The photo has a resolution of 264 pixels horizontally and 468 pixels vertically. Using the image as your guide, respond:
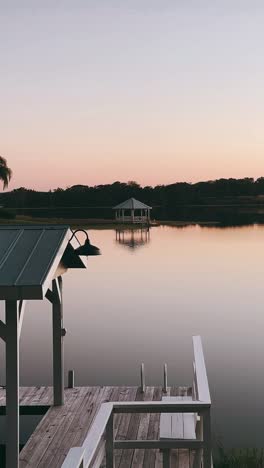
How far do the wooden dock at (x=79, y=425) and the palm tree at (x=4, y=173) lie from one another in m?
66.8

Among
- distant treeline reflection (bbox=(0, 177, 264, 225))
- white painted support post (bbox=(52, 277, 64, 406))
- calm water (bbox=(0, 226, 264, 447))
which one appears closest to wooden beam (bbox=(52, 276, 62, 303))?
white painted support post (bbox=(52, 277, 64, 406))

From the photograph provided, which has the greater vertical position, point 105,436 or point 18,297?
point 18,297

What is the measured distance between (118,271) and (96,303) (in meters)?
10.1

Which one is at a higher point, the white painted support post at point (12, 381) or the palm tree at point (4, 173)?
the palm tree at point (4, 173)

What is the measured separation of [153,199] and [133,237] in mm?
49785

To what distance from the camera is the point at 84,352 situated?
720 inches

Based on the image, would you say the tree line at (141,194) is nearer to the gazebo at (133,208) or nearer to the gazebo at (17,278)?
the gazebo at (133,208)

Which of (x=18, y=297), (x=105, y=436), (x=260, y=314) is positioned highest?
(x=18, y=297)

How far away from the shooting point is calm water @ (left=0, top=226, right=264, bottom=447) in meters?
14.9

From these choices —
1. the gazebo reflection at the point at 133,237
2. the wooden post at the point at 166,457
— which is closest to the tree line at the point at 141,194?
the gazebo reflection at the point at 133,237

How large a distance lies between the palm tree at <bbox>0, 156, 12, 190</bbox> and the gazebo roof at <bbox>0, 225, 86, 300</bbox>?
70454 millimetres

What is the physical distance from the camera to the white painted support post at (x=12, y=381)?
7391mm

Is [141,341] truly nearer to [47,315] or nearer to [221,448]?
[47,315]

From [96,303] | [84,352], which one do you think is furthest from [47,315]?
[84,352]
